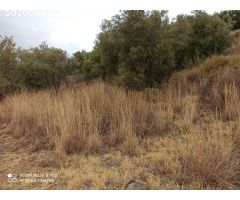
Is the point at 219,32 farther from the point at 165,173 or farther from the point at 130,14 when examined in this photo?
the point at 165,173

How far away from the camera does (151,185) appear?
11.6ft

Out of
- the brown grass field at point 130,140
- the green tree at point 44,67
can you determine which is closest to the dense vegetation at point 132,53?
the green tree at point 44,67

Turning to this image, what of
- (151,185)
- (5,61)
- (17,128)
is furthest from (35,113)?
(5,61)

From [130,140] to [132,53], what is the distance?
386cm

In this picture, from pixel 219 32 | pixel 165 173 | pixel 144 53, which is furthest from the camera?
pixel 219 32

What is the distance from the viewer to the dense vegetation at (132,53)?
8172mm

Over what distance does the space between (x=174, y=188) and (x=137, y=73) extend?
5.39 metres

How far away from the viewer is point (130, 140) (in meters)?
4.77

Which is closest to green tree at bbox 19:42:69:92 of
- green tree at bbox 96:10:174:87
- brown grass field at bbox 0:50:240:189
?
green tree at bbox 96:10:174:87
